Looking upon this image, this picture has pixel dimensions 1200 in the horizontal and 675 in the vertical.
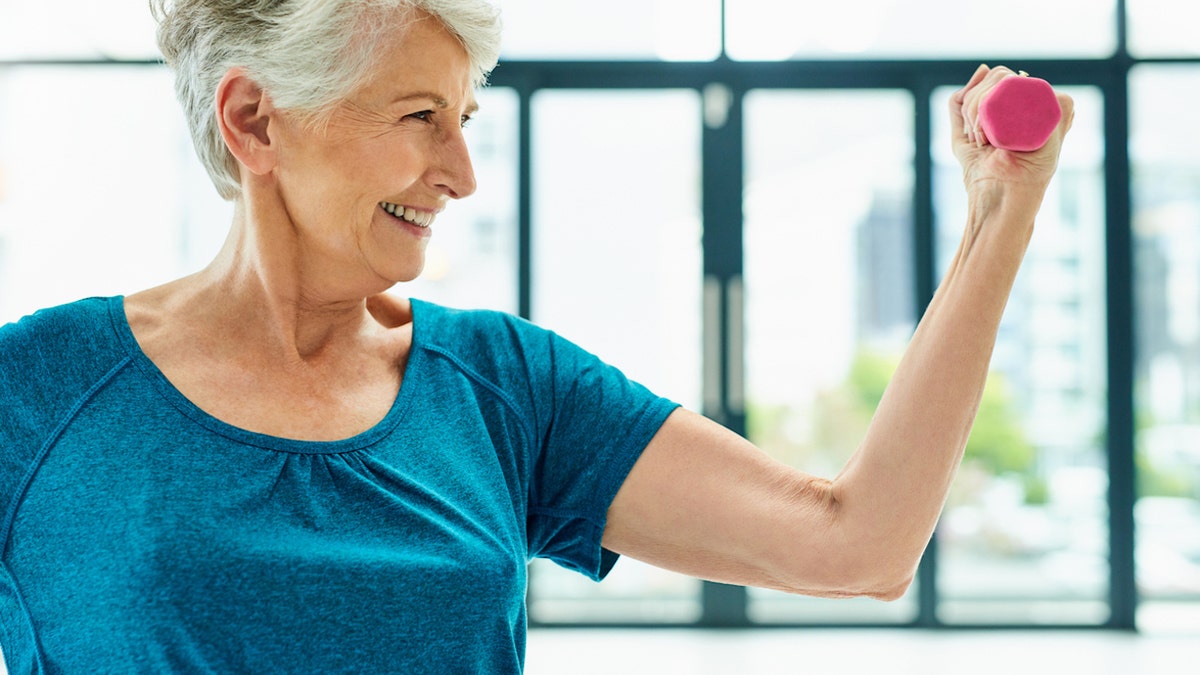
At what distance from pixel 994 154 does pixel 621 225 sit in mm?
3196

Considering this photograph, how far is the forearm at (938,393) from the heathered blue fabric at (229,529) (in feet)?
0.64

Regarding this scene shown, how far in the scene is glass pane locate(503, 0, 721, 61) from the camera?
3959 mm

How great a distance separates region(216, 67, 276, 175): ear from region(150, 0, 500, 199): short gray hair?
0.01 meters

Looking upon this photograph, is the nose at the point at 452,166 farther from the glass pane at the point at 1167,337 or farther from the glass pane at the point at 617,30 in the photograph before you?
the glass pane at the point at 1167,337

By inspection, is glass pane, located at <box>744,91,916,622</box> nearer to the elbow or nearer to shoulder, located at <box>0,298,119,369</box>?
the elbow

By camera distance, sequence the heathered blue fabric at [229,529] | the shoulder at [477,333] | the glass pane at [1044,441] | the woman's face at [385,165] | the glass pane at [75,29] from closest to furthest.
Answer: the heathered blue fabric at [229,529] < the woman's face at [385,165] < the shoulder at [477,333] < the glass pane at [1044,441] < the glass pane at [75,29]

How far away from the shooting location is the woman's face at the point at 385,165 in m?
0.83

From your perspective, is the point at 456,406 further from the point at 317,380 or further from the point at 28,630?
the point at 28,630

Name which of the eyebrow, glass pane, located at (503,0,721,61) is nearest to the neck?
the eyebrow

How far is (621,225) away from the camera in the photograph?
3986mm

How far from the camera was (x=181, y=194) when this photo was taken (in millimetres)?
4027

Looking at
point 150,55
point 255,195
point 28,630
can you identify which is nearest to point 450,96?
point 255,195

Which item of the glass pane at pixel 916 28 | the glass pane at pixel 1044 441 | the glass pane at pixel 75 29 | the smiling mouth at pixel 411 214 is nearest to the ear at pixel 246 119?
the smiling mouth at pixel 411 214

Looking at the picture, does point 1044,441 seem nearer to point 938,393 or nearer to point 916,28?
point 916,28
